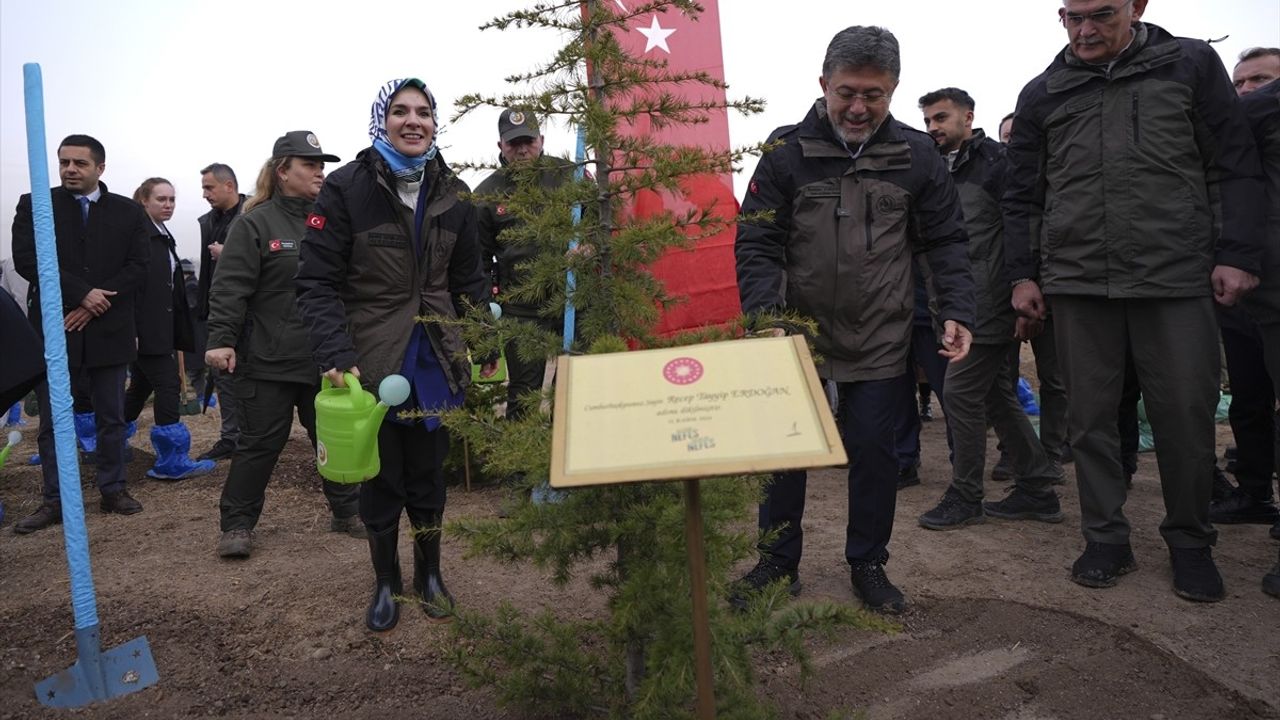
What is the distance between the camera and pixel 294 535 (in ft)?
16.3

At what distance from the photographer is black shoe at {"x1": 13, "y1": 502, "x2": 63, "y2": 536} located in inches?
202

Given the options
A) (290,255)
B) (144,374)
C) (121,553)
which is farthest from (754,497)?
(144,374)

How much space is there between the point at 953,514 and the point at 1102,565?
3.33ft

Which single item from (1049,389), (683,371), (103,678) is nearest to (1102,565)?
(1049,389)

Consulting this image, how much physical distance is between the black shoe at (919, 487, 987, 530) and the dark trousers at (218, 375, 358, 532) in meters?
3.35

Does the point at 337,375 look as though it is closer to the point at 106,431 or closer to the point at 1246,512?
the point at 106,431

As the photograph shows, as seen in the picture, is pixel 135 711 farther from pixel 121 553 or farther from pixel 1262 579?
pixel 1262 579

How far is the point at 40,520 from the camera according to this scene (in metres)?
5.20

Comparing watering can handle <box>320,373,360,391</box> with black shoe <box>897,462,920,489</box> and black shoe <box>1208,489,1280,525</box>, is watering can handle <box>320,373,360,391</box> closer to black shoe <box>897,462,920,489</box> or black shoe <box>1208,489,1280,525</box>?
black shoe <box>897,462,920,489</box>

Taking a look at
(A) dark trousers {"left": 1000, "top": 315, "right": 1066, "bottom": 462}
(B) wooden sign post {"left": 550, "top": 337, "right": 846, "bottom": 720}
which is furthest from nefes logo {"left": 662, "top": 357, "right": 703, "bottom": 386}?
(A) dark trousers {"left": 1000, "top": 315, "right": 1066, "bottom": 462}

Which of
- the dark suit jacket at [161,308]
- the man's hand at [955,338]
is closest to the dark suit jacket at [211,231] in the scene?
the dark suit jacket at [161,308]

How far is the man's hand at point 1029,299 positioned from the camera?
→ 3941 mm

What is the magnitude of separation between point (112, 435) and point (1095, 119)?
5.66m

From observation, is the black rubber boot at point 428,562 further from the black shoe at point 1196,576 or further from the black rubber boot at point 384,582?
the black shoe at point 1196,576
